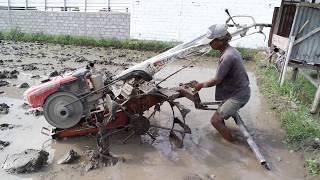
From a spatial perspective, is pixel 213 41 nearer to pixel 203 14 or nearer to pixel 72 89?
pixel 72 89

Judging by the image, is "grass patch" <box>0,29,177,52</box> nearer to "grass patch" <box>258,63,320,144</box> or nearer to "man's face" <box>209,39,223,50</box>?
"grass patch" <box>258,63,320,144</box>

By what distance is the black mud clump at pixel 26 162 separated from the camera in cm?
460

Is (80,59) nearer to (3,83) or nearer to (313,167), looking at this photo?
(3,83)

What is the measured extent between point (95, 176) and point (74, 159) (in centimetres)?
52

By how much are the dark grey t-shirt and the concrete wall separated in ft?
34.7

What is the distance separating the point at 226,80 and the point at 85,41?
1021 centimetres

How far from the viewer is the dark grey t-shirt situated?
530cm

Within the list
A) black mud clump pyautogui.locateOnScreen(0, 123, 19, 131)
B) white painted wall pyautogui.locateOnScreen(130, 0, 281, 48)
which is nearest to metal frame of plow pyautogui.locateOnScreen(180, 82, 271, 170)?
black mud clump pyautogui.locateOnScreen(0, 123, 19, 131)

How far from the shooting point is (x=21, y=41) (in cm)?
1527

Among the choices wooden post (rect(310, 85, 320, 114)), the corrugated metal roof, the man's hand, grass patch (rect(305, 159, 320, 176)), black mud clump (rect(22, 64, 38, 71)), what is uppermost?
the corrugated metal roof

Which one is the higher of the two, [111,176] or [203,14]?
[203,14]

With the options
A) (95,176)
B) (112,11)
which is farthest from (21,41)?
(95,176)

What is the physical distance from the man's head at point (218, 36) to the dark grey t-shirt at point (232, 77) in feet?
0.49

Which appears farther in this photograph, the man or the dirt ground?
the man
